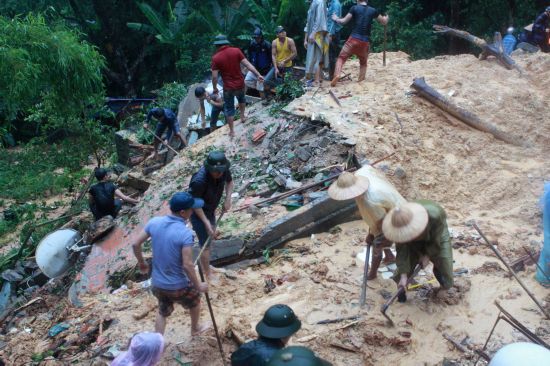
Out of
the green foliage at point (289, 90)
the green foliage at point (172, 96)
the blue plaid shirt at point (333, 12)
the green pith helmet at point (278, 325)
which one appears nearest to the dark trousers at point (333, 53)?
the blue plaid shirt at point (333, 12)

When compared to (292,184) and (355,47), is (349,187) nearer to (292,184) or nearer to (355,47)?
(292,184)

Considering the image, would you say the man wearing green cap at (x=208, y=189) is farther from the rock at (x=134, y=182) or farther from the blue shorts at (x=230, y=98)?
the rock at (x=134, y=182)

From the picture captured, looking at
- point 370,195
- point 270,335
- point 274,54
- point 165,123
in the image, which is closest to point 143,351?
point 270,335

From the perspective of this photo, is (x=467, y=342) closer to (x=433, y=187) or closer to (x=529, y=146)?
(x=433, y=187)

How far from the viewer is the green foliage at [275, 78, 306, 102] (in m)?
9.77

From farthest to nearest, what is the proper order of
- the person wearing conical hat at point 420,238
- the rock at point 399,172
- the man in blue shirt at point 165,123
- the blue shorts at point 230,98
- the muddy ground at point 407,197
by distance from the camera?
1. the man in blue shirt at point 165,123
2. the blue shorts at point 230,98
3. the rock at point 399,172
4. the muddy ground at point 407,197
5. the person wearing conical hat at point 420,238

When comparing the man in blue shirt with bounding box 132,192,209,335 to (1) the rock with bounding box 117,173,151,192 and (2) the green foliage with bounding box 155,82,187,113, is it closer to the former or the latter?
(1) the rock with bounding box 117,173,151,192

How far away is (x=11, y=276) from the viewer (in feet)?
28.6

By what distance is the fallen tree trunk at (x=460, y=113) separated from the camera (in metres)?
8.24

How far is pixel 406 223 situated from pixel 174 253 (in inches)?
80.8

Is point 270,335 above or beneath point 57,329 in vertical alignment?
above

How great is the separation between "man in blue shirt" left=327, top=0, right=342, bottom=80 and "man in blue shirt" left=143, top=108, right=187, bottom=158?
334cm

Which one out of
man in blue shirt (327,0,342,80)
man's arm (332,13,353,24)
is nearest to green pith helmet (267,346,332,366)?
man's arm (332,13,353,24)

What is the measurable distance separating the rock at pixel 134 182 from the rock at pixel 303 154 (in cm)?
358
